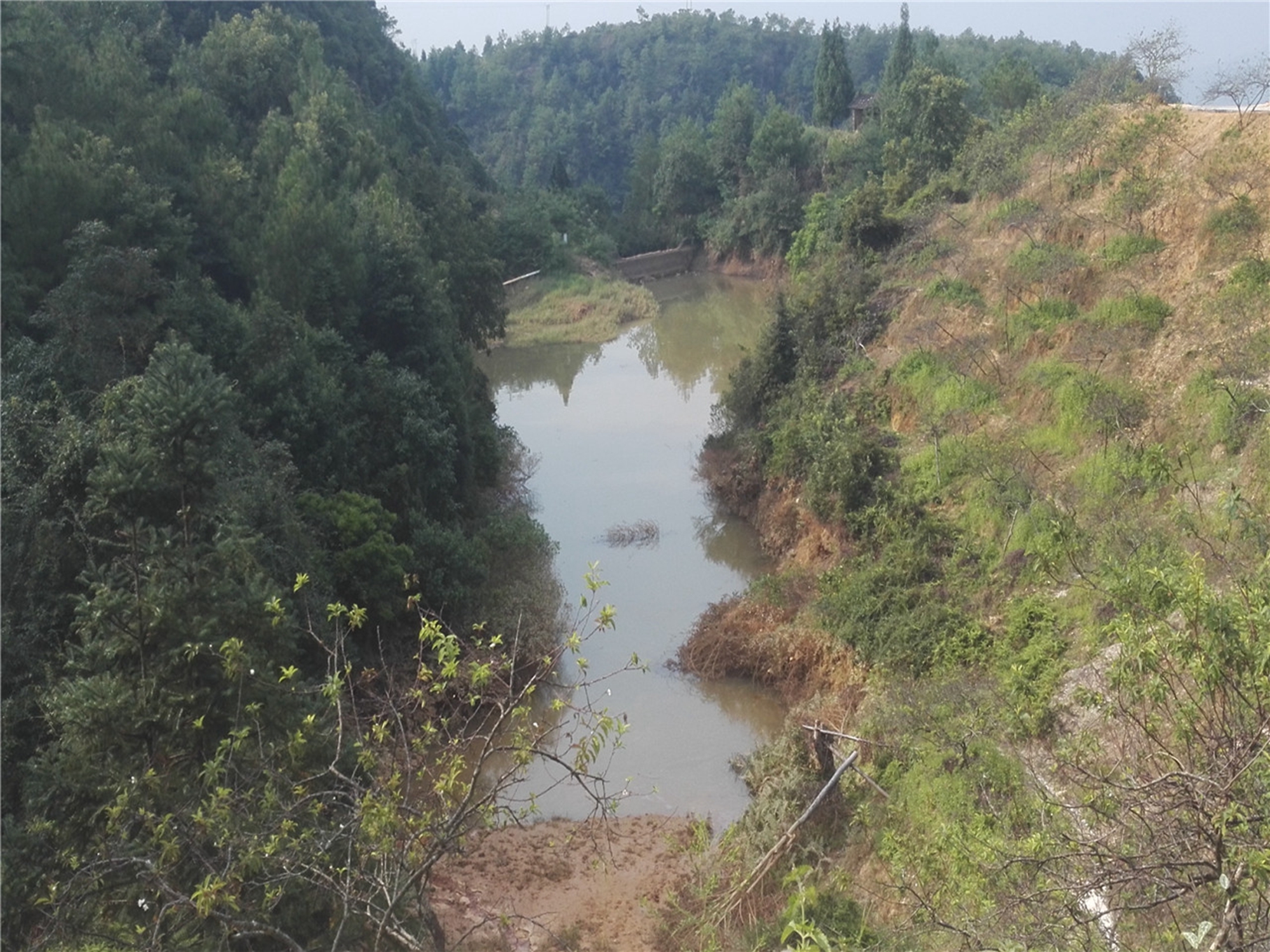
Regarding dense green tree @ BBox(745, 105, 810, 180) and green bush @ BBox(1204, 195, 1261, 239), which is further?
dense green tree @ BBox(745, 105, 810, 180)

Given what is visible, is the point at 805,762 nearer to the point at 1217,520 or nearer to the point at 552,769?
the point at 552,769

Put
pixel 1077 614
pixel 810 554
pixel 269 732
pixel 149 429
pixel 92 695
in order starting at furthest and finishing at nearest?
1. pixel 810 554
2. pixel 1077 614
3. pixel 149 429
4. pixel 269 732
5. pixel 92 695

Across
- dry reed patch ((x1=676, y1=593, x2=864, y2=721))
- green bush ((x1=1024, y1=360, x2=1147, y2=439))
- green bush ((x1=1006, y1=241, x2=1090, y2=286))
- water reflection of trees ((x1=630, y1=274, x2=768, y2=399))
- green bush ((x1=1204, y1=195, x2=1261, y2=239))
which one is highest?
green bush ((x1=1204, y1=195, x2=1261, y2=239))

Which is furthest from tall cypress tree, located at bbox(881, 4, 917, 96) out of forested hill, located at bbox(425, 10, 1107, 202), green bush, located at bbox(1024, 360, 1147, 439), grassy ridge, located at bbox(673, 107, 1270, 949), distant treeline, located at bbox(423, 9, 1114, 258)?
green bush, located at bbox(1024, 360, 1147, 439)

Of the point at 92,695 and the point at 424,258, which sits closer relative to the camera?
the point at 92,695

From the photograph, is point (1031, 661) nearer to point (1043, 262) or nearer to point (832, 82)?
point (1043, 262)

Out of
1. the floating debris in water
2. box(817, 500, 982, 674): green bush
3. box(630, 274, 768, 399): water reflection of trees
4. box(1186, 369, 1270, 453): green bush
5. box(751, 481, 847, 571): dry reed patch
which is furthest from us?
box(630, 274, 768, 399): water reflection of trees

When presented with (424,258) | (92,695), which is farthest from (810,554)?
(92,695)

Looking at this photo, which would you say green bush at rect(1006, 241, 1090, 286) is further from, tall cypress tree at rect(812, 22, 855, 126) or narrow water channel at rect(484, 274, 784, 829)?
tall cypress tree at rect(812, 22, 855, 126)
